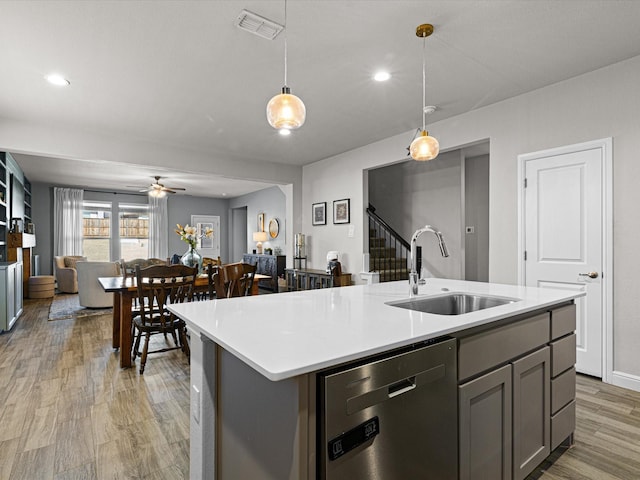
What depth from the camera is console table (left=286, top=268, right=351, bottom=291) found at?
513 centimetres

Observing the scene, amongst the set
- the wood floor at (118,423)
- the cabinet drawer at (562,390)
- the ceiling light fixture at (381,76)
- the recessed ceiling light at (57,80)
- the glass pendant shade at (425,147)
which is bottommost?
the wood floor at (118,423)

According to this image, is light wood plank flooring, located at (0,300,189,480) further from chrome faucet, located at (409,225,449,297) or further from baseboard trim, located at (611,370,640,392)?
baseboard trim, located at (611,370,640,392)

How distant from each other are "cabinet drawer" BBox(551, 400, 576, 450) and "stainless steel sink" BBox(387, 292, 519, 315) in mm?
620

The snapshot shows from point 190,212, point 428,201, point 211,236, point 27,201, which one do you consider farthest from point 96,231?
point 428,201

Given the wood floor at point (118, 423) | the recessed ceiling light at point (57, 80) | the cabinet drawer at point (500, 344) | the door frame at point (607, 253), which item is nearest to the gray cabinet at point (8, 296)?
the wood floor at point (118, 423)

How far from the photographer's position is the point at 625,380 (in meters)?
2.73

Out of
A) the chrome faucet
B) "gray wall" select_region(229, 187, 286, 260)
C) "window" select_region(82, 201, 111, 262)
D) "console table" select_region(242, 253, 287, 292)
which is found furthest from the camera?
"window" select_region(82, 201, 111, 262)

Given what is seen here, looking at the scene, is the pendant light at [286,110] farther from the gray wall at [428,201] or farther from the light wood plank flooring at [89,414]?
the gray wall at [428,201]

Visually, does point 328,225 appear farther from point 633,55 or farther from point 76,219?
point 76,219

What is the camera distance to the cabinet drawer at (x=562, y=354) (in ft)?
5.93

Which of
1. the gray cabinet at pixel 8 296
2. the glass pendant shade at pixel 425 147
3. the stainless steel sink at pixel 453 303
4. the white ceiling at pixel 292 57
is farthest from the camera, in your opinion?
the gray cabinet at pixel 8 296

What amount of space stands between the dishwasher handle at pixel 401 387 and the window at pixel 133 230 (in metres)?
9.81

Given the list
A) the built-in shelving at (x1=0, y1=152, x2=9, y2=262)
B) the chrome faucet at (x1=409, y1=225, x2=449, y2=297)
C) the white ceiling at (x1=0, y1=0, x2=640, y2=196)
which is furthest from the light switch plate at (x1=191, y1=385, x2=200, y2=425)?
the built-in shelving at (x1=0, y1=152, x2=9, y2=262)

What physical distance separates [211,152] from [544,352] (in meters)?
4.88
